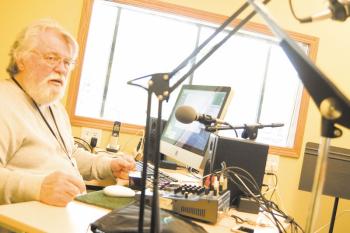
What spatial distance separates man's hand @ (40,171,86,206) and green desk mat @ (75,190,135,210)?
0.30ft

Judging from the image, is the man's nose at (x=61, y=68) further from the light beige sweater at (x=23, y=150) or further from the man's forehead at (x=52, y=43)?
the light beige sweater at (x=23, y=150)

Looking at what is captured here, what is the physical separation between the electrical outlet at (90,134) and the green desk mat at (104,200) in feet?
4.70

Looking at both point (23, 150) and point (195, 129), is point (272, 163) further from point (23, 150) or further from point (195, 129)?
point (23, 150)

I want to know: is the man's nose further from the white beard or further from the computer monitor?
the computer monitor

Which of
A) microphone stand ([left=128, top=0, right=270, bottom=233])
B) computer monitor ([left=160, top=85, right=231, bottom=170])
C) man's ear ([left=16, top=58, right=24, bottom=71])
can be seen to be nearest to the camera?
microphone stand ([left=128, top=0, right=270, bottom=233])

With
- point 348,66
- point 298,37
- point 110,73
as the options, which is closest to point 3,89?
point 110,73

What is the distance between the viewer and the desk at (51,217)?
900 mm

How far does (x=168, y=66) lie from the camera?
3186 millimetres

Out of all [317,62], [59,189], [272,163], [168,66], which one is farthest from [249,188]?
[168,66]

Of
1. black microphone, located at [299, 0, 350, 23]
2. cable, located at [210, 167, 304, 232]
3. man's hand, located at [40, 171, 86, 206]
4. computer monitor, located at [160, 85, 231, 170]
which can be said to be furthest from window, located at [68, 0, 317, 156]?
black microphone, located at [299, 0, 350, 23]

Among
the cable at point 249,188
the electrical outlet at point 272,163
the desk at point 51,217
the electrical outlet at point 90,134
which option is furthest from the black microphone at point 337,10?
the electrical outlet at point 272,163

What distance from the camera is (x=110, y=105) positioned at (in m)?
3.00

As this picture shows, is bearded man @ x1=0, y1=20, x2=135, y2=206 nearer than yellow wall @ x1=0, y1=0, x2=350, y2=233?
Yes

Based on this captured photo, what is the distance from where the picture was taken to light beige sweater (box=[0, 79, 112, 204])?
3.74ft
